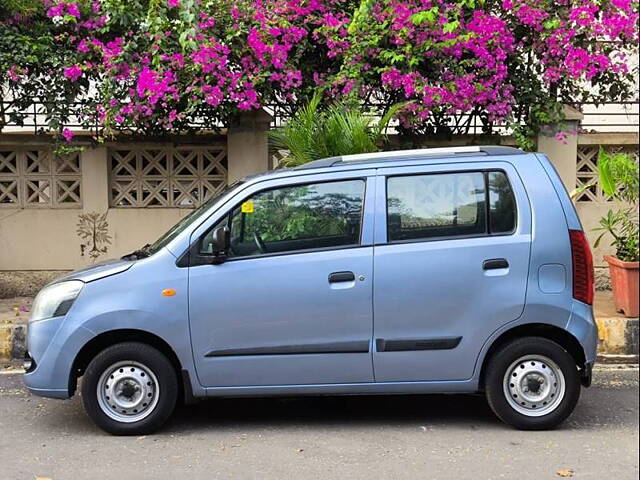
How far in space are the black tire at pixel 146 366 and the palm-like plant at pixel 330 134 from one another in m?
2.92

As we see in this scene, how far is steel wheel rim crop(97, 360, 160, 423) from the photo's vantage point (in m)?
5.04

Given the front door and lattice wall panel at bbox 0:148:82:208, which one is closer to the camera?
the front door

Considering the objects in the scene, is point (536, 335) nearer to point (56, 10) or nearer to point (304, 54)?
point (304, 54)

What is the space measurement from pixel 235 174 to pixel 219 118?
0.65 metres

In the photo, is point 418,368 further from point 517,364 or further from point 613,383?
point 613,383

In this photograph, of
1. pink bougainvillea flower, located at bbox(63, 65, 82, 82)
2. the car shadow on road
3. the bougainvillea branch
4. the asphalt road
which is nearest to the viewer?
the asphalt road

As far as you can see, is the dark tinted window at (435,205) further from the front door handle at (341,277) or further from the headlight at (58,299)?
the headlight at (58,299)

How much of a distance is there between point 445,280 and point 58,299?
2.47m

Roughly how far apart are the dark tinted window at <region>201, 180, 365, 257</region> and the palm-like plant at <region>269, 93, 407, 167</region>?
2.11 m

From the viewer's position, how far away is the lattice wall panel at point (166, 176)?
9023 mm

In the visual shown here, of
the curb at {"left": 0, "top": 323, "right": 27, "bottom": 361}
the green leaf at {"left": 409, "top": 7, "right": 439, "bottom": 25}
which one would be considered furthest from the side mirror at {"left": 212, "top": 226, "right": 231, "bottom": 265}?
the green leaf at {"left": 409, "top": 7, "right": 439, "bottom": 25}

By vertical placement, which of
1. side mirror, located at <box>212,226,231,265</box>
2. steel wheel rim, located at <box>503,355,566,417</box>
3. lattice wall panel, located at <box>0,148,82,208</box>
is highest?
lattice wall panel, located at <box>0,148,82,208</box>

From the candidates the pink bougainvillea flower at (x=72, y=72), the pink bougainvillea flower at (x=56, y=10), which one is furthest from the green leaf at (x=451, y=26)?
the pink bougainvillea flower at (x=56, y=10)

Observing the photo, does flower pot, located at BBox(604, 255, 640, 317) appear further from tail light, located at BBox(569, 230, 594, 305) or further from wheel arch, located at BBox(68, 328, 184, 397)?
wheel arch, located at BBox(68, 328, 184, 397)
